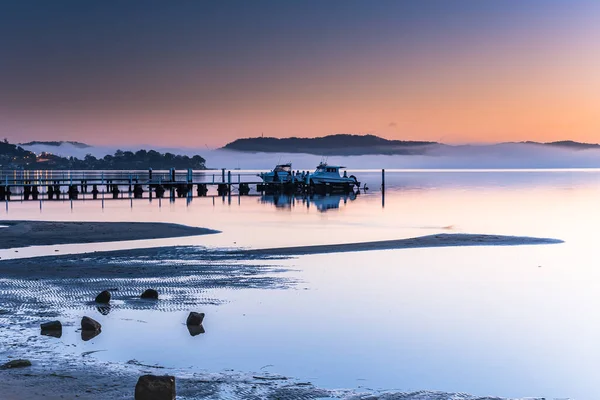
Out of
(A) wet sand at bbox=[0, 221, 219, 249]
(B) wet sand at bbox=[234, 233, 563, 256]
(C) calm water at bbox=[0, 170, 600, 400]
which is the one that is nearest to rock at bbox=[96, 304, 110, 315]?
(C) calm water at bbox=[0, 170, 600, 400]

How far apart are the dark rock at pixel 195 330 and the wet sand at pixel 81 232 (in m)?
14.8

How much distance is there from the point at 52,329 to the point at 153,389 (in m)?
4.38

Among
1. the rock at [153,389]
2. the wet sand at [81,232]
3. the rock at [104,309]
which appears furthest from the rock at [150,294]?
the wet sand at [81,232]

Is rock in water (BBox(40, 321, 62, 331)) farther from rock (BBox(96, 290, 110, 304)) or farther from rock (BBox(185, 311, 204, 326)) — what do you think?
rock (BBox(96, 290, 110, 304))

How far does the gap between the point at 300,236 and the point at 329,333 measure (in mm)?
20788

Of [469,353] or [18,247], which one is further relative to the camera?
[18,247]

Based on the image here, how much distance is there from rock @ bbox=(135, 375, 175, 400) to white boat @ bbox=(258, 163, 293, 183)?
82.1 m

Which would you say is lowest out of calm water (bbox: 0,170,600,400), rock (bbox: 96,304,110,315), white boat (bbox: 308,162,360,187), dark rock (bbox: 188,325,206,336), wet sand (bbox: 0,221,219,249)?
calm water (bbox: 0,170,600,400)

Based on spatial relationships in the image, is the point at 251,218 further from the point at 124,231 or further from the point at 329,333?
the point at 329,333

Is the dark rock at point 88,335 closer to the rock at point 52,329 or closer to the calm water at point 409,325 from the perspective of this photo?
the calm water at point 409,325

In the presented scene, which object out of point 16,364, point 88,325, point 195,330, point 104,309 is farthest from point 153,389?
point 104,309

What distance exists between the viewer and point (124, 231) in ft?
108

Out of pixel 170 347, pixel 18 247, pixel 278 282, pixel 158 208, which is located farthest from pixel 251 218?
pixel 170 347

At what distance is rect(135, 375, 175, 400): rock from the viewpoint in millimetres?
8641
